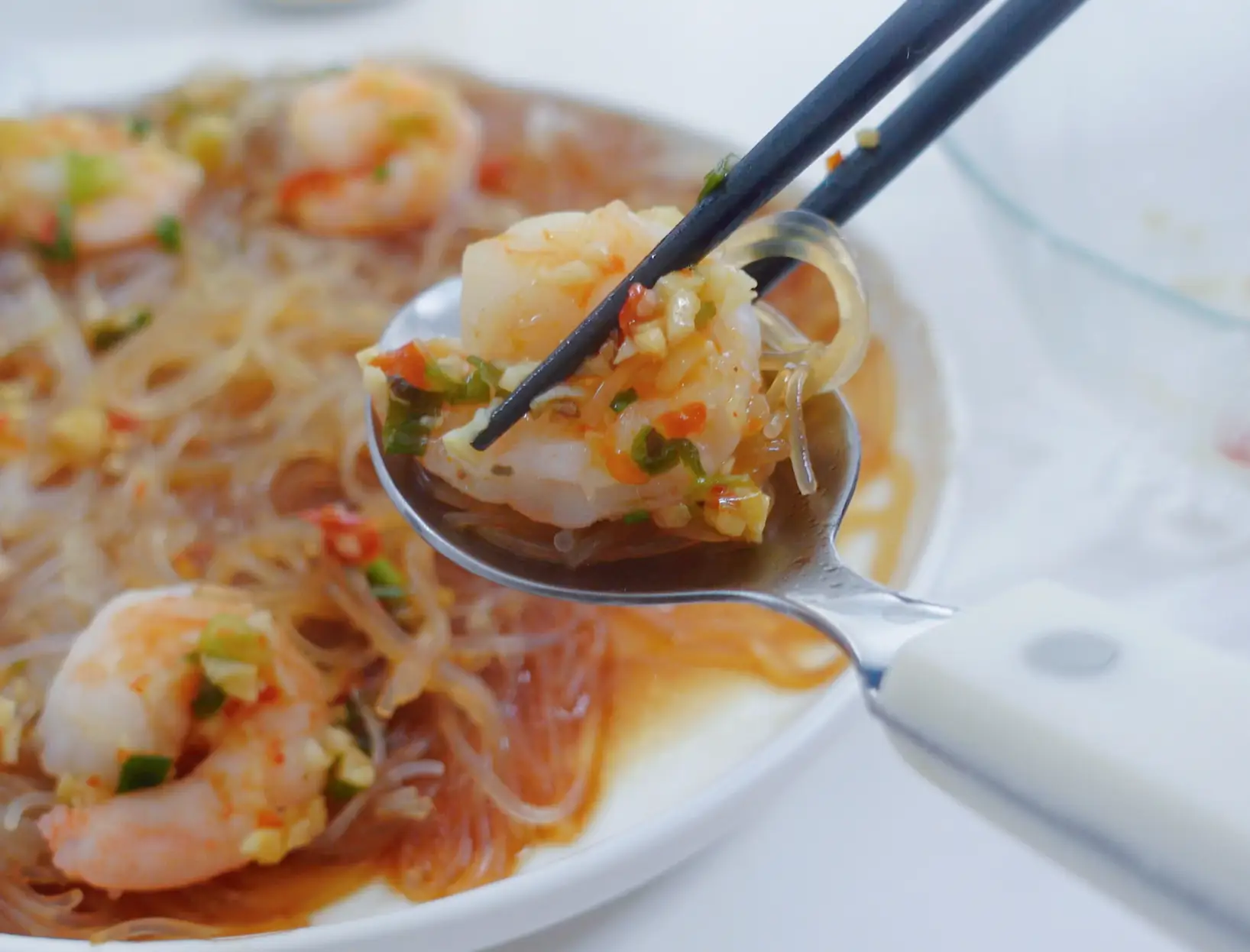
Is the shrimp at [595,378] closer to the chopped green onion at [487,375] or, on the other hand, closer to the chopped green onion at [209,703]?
the chopped green onion at [487,375]

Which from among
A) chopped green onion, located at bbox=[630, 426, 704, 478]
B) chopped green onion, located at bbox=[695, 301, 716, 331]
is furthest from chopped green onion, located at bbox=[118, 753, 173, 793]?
chopped green onion, located at bbox=[695, 301, 716, 331]

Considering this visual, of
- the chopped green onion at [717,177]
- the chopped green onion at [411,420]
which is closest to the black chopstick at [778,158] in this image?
the chopped green onion at [717,177]

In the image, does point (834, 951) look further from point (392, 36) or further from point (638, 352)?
point (392, 36)

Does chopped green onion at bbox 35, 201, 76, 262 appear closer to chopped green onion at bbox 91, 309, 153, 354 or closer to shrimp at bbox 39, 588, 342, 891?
chopped green onion at bbox 91, 309, 153, 354

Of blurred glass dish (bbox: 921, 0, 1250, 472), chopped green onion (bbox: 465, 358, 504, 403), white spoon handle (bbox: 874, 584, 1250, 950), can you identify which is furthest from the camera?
blurred glass dish (bbox: 921, 0, 1250, 472)

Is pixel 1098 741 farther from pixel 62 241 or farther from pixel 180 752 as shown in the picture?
pixel 62 241

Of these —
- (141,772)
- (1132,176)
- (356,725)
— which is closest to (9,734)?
(141,772)

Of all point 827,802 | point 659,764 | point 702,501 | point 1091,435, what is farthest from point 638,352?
point 1091,435

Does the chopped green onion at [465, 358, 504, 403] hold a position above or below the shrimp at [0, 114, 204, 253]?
above
